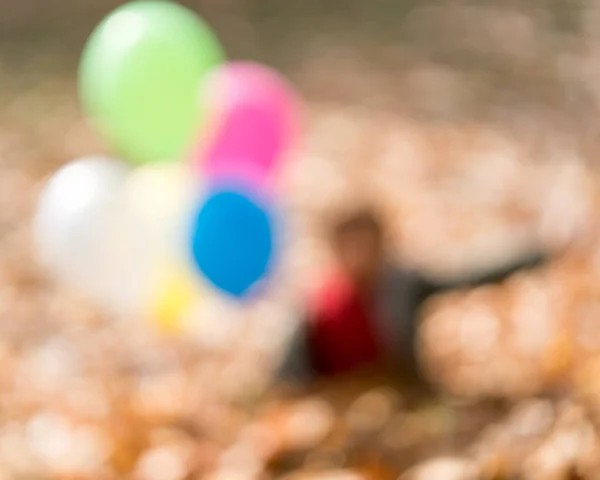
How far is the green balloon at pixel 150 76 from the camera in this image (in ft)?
5.74

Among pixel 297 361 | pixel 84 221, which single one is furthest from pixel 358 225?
pixel 84 221

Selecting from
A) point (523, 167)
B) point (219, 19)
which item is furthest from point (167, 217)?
point (219, 19)

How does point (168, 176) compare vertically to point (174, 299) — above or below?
above

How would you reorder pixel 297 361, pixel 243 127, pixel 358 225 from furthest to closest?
pixel 243 127, pixel 297 361, pixel 358 225

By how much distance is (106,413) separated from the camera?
1.63 meters

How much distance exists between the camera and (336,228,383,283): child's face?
1.60 m

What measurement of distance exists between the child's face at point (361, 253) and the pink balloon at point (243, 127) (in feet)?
0.97

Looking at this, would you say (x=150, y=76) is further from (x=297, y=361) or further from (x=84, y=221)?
(x=297, y=361)

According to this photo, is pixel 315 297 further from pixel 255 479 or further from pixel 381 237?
pixel 255 479

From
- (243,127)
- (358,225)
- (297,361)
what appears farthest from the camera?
(243,127)

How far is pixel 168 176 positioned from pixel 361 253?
462mm

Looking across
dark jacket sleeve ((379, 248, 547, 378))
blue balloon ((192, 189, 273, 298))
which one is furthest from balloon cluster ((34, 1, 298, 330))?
dark jacket sleeve ((379, 248, 547, 378))

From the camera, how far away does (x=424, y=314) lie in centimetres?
188

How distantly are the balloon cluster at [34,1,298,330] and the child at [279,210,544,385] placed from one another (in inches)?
6.0
